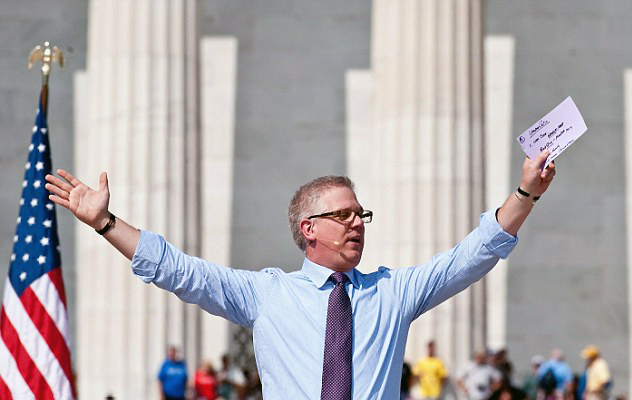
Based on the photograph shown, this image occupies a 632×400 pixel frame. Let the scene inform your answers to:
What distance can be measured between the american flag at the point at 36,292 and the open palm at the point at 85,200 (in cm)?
694

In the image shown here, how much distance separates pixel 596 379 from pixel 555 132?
1103 inches

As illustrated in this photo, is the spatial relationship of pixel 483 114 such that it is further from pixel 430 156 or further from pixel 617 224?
pixel 617 224

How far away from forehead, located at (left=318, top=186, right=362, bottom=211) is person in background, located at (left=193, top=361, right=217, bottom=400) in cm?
2581

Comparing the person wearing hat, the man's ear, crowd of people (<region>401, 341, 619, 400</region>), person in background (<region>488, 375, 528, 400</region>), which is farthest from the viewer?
the person wearing hat

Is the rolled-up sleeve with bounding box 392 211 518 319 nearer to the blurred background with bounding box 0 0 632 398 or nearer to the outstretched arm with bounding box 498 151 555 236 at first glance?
the outstretched arm with bounding box 498 151 555 236

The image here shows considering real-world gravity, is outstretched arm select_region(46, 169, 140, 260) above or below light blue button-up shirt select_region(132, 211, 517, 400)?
above

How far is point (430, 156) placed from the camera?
1446 inches

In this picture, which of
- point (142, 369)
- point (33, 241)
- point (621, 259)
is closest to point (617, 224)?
point (621, 259)

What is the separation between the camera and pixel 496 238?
9.16 metres

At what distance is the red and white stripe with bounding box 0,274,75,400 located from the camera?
1577cm

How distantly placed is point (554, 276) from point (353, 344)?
3543cm

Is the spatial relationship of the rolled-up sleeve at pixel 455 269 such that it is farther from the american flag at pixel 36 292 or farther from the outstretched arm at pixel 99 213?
the american flag at pixel 36 292

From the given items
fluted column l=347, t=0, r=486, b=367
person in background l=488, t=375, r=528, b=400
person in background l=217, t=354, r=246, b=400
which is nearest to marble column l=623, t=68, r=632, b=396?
fluted column l=347, t=0, r=486, b=367

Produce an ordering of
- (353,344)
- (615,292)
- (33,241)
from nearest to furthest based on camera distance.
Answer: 1. (353,344)
2. (33,241)
3. (615,292)
